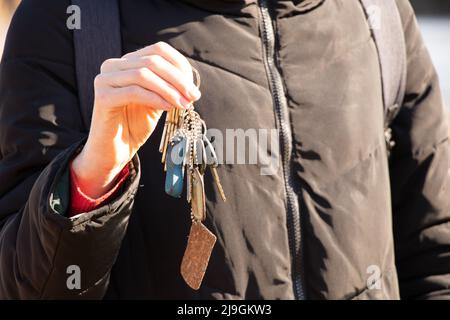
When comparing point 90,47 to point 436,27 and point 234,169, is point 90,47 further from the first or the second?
point 436,27

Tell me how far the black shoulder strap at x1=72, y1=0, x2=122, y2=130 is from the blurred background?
4.34m

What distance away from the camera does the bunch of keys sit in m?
1.71

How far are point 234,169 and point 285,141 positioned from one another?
0.45 ft

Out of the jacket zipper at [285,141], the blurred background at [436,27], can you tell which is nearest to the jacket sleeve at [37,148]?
the jacket zipper at [285,141]

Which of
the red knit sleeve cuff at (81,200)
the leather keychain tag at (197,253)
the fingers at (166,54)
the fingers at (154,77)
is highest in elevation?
the fingers at (166,54)

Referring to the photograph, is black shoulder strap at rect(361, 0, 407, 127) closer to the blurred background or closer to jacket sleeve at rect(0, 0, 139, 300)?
jacket sleeve at rect(0, 0, 139, 300)

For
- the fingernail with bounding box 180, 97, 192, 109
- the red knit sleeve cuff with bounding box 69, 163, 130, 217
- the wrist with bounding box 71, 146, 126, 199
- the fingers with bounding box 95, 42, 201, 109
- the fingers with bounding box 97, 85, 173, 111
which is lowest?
the red knit sleeve cuff with bounding box 69, 163, 130, 217

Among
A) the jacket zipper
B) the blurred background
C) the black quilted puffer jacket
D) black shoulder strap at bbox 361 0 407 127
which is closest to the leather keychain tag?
the black quilted puffer jacket

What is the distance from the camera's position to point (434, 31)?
10.3 m

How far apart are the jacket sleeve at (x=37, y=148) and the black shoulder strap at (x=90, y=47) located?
2 centimetres

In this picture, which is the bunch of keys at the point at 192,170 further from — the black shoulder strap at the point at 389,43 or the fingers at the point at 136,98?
the black shoulder strap at the point at 389,43

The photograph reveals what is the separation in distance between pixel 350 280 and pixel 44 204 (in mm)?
743

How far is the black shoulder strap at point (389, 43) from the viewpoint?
2.19 meters

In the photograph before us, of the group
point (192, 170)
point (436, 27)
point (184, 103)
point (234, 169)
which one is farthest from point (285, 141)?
point (436, 27)
